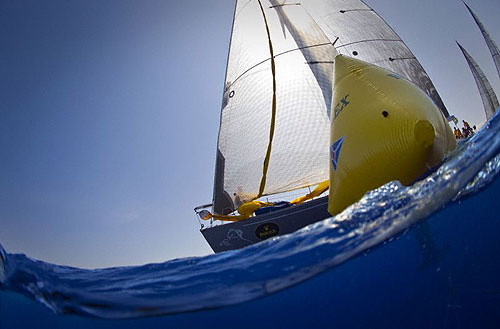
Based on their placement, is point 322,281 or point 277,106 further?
point 277,106

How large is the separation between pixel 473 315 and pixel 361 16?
453 inches

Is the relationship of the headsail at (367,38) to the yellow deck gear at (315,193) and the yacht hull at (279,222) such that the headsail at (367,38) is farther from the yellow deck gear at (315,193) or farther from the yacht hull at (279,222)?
the yacht hull at (279,222)

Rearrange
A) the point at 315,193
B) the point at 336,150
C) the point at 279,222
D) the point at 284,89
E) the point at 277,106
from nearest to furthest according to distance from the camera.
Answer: the point at 336,150 < the point at 279,222 < the point at 315,193 < the point at 277,106 < the point at 284,89

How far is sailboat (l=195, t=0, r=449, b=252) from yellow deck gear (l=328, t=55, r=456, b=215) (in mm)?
5787

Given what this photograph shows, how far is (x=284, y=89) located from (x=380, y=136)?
7.96 m

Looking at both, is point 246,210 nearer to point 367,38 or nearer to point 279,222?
point 279,222

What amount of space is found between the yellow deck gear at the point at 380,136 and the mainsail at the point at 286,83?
5.94 metres

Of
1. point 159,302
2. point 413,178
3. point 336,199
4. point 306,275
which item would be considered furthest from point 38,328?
point 413,178

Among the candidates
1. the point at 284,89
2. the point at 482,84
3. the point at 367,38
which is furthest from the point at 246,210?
the point at 482,84

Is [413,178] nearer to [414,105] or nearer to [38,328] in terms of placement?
[414,105]

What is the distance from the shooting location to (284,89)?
34.1 ft

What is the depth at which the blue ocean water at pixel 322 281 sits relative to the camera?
1.87m

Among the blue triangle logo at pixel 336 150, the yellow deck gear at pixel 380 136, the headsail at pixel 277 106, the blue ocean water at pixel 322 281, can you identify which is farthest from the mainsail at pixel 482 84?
the blue ocean water at pixel 322 281

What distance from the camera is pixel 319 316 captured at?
6.88 ft
